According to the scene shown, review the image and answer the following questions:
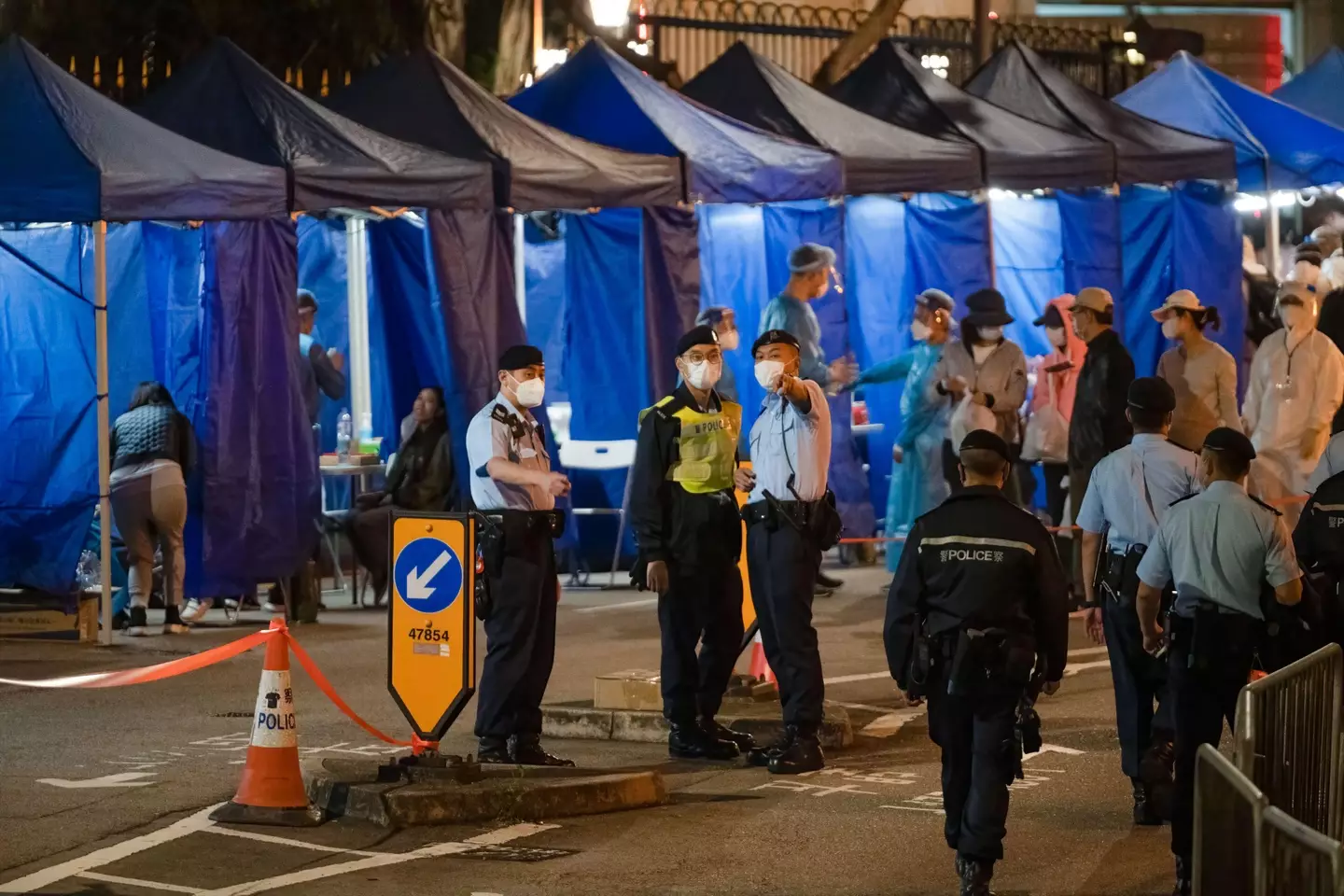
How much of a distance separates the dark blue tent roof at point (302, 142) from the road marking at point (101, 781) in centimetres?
573

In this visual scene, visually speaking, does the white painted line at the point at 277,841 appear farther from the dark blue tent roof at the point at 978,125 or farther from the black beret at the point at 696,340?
the dark blue tent roof at the point at 978,125

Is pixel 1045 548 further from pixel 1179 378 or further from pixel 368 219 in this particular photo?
pixel 368 219

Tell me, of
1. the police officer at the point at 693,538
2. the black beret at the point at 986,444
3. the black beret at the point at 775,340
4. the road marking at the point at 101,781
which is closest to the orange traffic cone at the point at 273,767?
the road marking at the point at 101,781

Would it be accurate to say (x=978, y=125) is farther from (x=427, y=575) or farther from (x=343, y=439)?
(x=427, y=575)

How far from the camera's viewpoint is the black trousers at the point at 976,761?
747 centimetres

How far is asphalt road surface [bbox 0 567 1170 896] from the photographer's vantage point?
8.00 metres

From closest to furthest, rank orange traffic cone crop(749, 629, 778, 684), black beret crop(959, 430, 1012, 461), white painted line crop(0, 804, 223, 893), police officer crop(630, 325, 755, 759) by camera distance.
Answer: black beret crop(959, 430, 1012, 461) → white painted line crop(0, 804, 223, 893) → police officer crop(630, 325, 755, 759) → orange traffic cone crop(749, 629, 778, 684)

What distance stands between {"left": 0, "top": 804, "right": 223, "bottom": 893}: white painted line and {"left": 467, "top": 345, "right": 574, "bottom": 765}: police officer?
1.38m

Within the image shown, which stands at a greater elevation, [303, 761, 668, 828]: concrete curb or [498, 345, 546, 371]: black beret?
[498, 345, 546, 371]: black beret

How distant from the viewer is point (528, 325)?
2052cm

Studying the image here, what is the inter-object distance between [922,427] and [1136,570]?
7363 millimetres

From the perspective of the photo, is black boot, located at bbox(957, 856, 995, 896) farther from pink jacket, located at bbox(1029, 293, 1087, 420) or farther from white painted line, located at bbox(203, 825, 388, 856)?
pink jacket, located at bbox(1029, 293, 1087, 420)

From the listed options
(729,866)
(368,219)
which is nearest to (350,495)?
(368,219)

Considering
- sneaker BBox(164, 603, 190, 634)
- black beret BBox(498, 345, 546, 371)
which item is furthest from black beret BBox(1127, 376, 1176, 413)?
sneaker BBox(164, 603, 190, 634)
